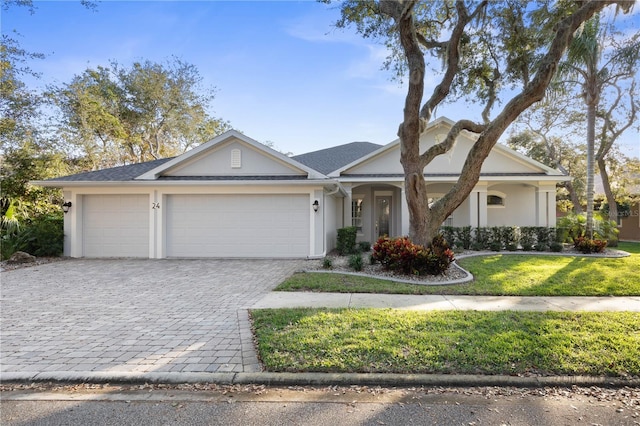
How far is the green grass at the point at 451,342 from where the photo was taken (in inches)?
137

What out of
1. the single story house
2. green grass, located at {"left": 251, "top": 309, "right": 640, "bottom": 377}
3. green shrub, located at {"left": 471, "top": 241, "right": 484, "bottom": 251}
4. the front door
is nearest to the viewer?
green grass, located at {"left": 251, "top": 309, "right": 640, "bottom": 377}

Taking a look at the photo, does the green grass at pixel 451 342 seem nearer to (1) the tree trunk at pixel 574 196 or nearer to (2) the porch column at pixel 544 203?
(2) the porch column at pixel 544 203

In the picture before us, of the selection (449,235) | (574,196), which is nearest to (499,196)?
(449,235)

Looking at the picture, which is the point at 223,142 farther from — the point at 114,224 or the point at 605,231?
the point at 605,231

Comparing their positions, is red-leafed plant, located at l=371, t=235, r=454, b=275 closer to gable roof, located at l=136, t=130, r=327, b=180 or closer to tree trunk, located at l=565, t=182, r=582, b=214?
gable roof, located at l=136, t=130, r=327, b=180

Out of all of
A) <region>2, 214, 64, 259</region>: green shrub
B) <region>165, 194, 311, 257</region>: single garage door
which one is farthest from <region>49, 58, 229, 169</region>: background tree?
<region>165, 194, 311, 257</region>: single garage door

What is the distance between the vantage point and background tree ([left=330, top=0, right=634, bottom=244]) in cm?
847

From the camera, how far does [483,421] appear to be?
2686mm

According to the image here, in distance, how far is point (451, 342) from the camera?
3.97 metres

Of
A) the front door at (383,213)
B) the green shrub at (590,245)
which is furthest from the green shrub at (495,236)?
the front door at (383,213)

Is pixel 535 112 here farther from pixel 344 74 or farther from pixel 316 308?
pixel 316 308

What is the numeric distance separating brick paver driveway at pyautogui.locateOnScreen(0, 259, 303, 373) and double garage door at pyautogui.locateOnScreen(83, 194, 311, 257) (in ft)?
8.01

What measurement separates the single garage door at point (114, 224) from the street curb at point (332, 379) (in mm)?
9368

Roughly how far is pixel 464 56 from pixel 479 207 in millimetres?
6565
